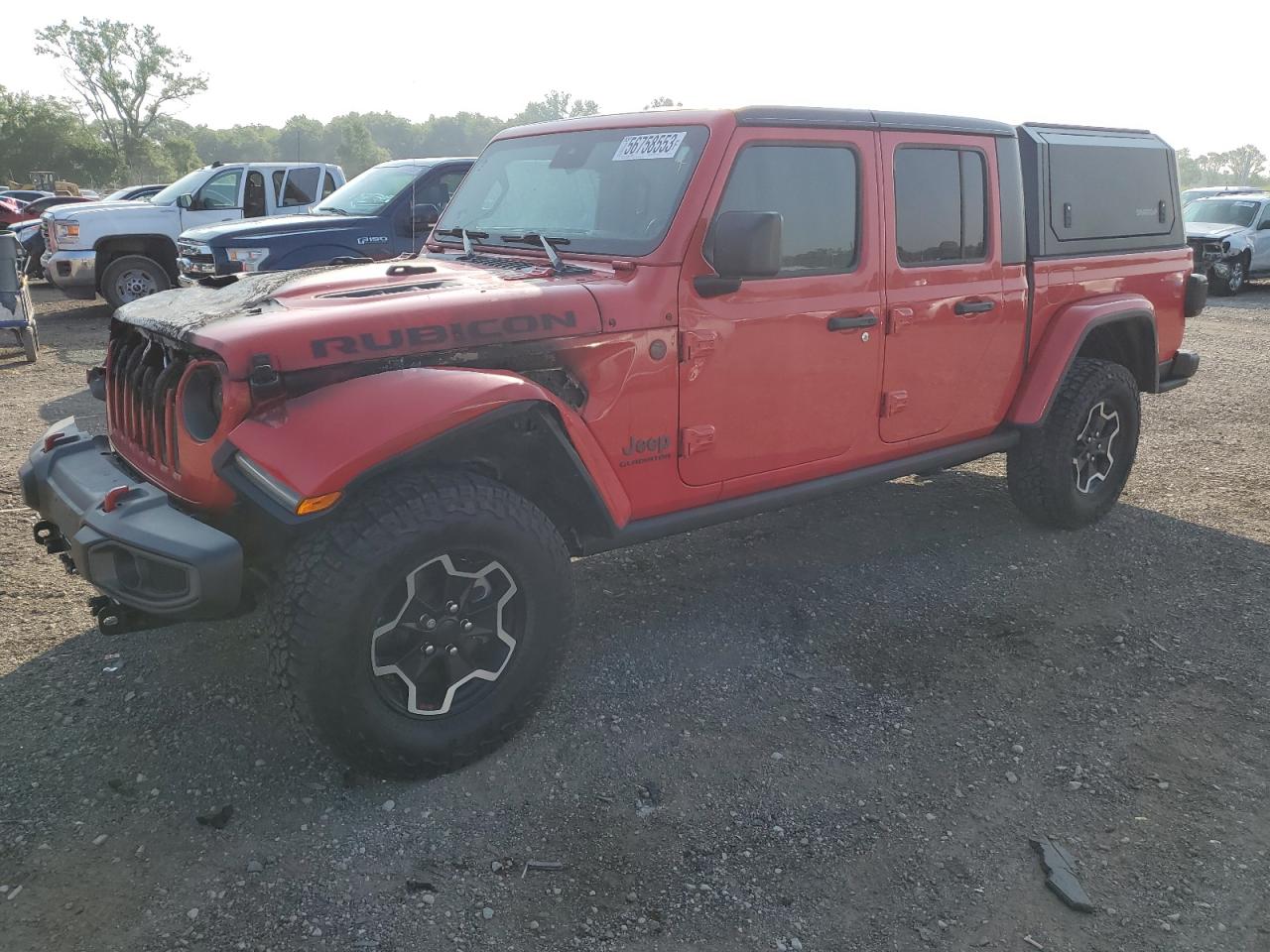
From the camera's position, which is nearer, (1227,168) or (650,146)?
(650,146)

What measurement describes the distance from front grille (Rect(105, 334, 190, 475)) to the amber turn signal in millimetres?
570

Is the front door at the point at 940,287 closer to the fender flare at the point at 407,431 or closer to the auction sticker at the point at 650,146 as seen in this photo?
the auction sticker at the point at 650,146

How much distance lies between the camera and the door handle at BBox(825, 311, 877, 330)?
366 centimetres

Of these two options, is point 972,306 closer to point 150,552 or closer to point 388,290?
point 388,290

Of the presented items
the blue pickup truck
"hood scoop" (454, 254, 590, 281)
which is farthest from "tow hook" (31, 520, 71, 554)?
the blue pickup truck

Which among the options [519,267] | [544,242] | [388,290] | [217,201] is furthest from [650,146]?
[217,201]

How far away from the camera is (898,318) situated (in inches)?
153

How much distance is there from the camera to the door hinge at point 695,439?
11.1ft

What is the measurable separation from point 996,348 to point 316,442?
3.06 m

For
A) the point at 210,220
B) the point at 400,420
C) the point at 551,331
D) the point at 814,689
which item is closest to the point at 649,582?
the point at 814,689

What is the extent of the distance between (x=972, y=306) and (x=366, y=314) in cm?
260

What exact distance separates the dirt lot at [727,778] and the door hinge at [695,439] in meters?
0.84

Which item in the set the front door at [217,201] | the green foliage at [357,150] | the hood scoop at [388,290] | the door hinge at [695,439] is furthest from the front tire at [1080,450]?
the green foliage at [357,150]

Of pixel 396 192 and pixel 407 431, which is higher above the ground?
pixel 396 192
